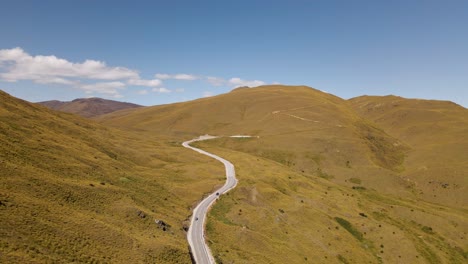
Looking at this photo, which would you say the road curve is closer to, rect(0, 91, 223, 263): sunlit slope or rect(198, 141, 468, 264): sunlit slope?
rect(198, 141, 468, 264): sunlit slope

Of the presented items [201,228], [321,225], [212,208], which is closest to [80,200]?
[201,228]

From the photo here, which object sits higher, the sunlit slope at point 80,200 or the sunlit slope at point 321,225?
the sunlit slope at point 80,200

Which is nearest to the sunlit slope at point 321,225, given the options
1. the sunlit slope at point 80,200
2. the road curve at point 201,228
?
the road curve at point 201,228

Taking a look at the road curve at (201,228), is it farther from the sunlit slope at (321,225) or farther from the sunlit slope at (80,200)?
the sunlit slope at (80,200)

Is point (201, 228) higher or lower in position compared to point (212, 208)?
lower

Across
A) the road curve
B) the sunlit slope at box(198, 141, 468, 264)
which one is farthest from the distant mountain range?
the road curve

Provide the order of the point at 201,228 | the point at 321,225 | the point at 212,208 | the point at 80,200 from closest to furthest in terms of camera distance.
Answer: the point at 80,200
the point at 201,228
the point at 212,208
the point at 321,225

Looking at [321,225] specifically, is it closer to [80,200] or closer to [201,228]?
[201,228]
